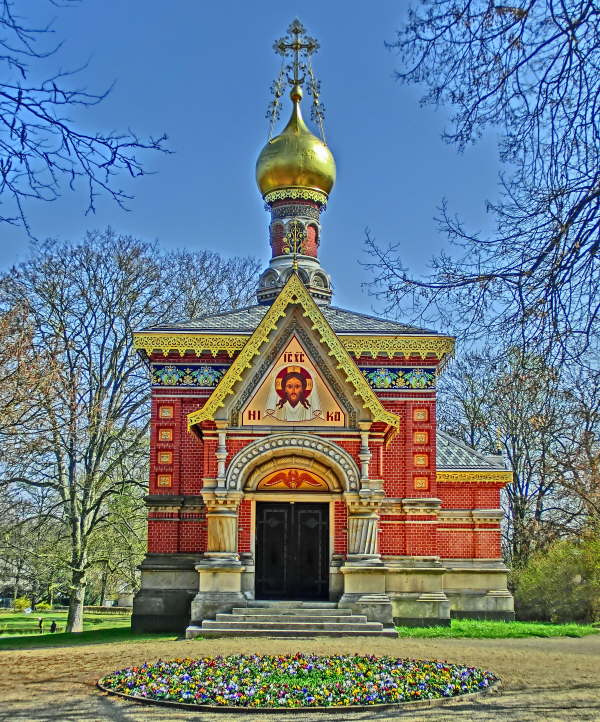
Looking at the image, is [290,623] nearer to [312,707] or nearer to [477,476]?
[312,707]

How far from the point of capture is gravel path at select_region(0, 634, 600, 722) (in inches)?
393

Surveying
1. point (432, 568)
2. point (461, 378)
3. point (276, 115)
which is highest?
point (276, 115)

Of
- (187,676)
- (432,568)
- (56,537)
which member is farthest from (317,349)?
(56,537)

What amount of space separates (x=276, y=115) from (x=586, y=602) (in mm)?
16238

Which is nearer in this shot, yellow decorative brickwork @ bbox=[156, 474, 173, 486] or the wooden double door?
the wooden double door

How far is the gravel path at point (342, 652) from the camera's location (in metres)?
9.99

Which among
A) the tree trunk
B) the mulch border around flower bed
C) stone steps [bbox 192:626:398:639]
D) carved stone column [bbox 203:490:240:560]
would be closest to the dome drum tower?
carved stone column [bbox 203:490:240:560]

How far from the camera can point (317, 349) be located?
64.5ft

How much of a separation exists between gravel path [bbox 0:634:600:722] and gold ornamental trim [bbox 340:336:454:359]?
6770mm

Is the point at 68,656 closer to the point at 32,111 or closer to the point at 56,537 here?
the point at 32,111

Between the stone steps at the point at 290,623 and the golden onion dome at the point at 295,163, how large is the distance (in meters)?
13.0

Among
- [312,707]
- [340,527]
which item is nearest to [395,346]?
[340,527]

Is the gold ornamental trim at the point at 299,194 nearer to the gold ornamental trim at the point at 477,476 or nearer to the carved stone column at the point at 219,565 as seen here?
the gold ornamental trim at the point at 477,476

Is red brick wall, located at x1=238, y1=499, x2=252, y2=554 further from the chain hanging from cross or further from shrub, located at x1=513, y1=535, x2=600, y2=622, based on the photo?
shrub, located at x1=513, y1=535, x2=600, y2=622
